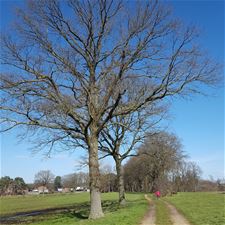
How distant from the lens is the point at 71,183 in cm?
17562

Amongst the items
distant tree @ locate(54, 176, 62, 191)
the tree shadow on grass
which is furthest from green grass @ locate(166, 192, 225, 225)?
distant tree @ locate(54, 176, 62, 191)

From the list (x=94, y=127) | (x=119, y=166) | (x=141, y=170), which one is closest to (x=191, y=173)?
(x=141, y=170)

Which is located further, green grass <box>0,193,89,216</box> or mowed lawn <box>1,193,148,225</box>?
green grass <box>0,193,89,216</box>

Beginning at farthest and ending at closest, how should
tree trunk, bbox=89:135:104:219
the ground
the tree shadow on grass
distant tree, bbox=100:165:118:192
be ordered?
distant tree, bbox=100:165:118:192 < the tree shadow on grass < tree trunk, bbox=89:135:104:219 < the ground

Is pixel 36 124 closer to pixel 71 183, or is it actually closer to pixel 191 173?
pixel 191 173

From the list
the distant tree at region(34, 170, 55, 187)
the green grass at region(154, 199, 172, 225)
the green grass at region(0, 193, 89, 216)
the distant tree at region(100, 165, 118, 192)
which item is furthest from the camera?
the distant tree at region(34, 170, 55, 187)

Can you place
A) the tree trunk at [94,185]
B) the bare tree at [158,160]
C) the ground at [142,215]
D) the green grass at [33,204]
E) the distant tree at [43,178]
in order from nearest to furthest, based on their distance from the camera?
the ground at [142,215], the tree trunk at [94,185], the bare tree at [158,160], the green grass at [33,204], the distant tree at [43,178]

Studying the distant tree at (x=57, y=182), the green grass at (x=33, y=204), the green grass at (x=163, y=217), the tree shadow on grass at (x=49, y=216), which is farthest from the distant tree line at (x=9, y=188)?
the green grass at (x=163, y=217)

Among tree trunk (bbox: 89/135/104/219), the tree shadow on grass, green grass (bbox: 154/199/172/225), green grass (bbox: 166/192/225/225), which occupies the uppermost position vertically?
tree trunk (bbox: 89/135/104/219)

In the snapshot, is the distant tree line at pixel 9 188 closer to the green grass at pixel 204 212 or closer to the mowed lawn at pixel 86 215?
the mowed lawn at pixel 86 215

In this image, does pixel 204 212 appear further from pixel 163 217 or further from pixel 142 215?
pixel 142 215

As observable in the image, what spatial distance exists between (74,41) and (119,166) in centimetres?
1561

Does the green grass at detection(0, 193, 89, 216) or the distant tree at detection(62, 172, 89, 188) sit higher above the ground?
the distant tree at detection(62, 172, 89, 188)

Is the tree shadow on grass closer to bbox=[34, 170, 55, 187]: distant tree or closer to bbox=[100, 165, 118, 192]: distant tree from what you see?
bbox=[100, 165, 118, 192]: distant tree
